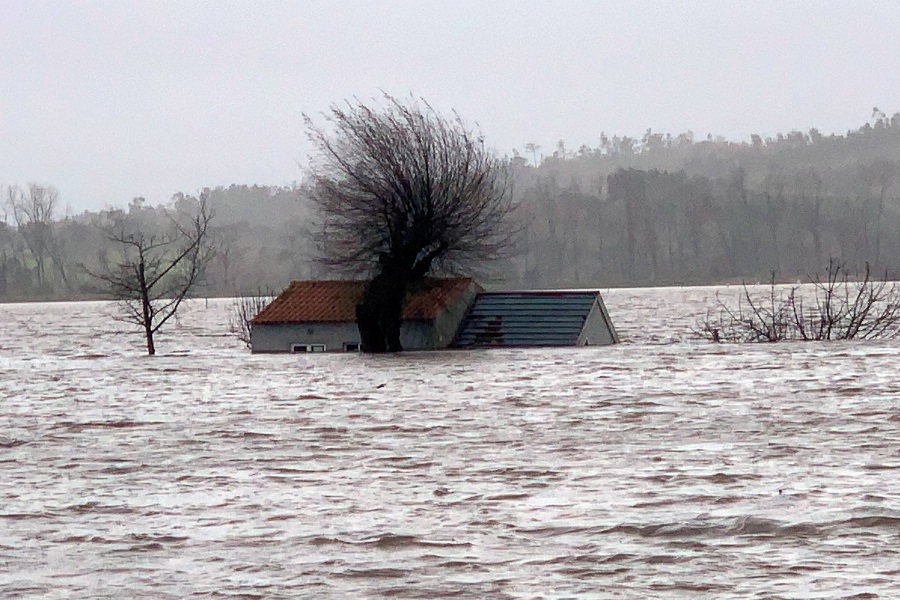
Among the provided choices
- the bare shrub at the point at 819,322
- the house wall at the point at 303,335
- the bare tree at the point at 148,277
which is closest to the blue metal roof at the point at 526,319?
the house wall at the point at 303,335

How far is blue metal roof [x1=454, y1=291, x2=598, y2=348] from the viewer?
51500 mm

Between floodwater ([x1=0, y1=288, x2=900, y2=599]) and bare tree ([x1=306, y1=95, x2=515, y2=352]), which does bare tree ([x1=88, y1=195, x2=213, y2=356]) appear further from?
floodwater ([x1=0, y1=288, x2=900, y2=599])

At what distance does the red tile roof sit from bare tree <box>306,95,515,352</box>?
64 centimetres

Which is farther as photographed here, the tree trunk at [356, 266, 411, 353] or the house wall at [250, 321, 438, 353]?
the house wall at [250, 321, 438, 353]

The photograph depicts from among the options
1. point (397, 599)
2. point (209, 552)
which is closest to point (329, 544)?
point (209, 552)

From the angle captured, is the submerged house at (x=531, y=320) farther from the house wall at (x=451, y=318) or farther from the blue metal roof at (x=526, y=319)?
the house wall at (x=451, y=318)

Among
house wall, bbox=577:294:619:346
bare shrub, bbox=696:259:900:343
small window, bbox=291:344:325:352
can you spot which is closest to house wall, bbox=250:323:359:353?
small window, bbox=291:344:325:352

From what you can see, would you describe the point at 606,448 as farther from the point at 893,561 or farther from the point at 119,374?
the point at 119,374

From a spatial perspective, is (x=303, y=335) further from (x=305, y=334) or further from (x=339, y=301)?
(x=339, y=301)

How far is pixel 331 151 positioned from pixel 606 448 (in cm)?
3584

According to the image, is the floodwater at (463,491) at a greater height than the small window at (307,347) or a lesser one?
lesser

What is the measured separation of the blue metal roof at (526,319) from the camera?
51500 millimetres

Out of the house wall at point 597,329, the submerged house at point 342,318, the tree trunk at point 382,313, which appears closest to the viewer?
the tree trunk at point 382,313

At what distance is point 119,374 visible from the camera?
42062mm
